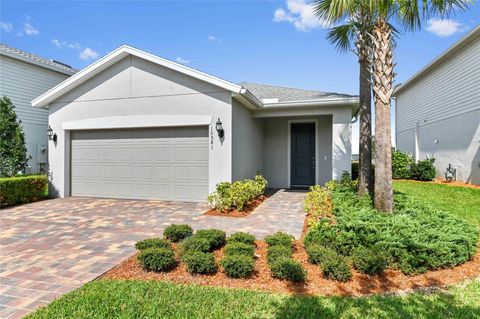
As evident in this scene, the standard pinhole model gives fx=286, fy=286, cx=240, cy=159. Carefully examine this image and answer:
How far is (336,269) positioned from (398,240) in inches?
49.0

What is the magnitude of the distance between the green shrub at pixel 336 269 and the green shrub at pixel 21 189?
9427 millimetres

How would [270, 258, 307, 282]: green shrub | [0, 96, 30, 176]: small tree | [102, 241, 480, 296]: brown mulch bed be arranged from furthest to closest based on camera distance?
[0, 96, 30, 176]: small tree, [270, 258, 307, 282]: green shrub, [102, 241, 480, 296]: brown mulch bed

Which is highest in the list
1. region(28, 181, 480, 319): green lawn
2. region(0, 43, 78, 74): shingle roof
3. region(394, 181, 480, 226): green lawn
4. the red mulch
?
region(0, 43, 78, 74): shingle roof

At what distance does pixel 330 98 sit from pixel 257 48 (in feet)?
13.2

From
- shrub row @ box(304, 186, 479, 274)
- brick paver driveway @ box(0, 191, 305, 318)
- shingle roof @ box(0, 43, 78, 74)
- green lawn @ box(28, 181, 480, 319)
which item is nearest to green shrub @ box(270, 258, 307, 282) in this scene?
green lawn @ box(28, 181, 480, 319)

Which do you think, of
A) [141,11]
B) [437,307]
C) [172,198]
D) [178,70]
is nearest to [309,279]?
[437,307]

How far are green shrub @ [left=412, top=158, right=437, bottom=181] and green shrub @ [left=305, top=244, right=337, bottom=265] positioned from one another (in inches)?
494

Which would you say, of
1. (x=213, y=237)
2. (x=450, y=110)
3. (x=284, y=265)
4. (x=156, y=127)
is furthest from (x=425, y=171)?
(x=284, y=265)

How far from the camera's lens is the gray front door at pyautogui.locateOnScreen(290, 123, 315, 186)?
12023 millimetres

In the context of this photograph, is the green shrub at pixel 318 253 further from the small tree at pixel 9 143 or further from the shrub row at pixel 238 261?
the small tree at pixel 9 143

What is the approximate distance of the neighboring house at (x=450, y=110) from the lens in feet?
37.6

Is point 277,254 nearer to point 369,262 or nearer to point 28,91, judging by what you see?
point 369,262

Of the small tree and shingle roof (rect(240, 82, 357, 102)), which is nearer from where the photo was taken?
the small tree

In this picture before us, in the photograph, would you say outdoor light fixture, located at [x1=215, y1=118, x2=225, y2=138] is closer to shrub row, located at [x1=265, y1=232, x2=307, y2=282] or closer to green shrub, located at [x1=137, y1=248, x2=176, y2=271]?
shrub row, located at [x1=265, y1=232, x2=307, y2=282]
